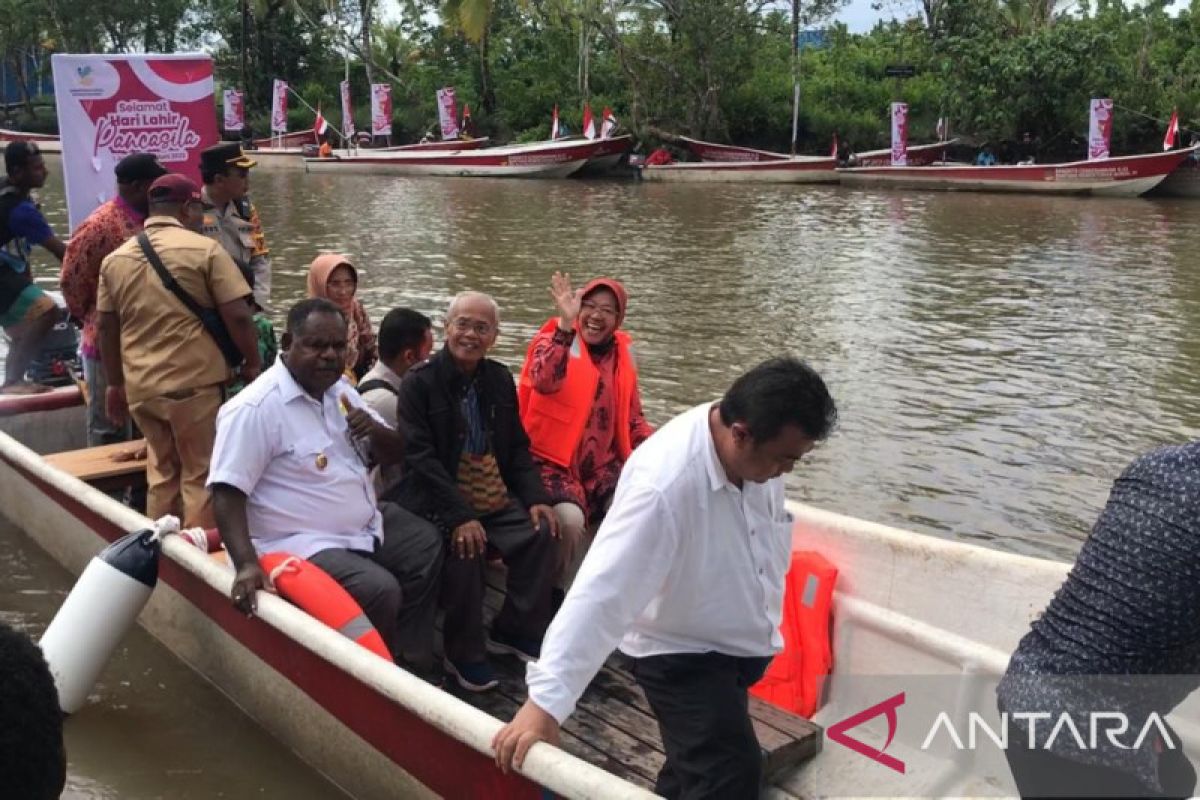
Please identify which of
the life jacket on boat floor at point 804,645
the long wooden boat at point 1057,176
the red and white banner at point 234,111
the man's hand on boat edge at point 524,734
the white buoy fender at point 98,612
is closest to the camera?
the man's hand on boat edge at point 524,734

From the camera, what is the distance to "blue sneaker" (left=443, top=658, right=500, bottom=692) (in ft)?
13.4

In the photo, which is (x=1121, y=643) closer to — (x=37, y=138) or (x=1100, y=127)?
(x=1100, y=127)

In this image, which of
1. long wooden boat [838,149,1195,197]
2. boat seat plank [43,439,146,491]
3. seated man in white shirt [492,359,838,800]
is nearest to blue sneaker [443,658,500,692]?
seated man in white shirt [492,359,838,800]

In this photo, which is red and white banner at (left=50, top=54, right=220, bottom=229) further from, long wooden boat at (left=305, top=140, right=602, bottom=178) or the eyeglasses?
long wooden boat at (left=305, top=140, right=602, bottom=178)

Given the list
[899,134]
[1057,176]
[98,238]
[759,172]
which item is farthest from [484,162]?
[98,238]

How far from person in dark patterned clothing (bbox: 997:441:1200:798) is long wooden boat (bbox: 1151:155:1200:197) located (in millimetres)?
25368

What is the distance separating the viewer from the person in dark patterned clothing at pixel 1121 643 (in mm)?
1739

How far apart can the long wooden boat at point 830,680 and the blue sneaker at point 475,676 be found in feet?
0.31

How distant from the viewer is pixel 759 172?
28.0 meters

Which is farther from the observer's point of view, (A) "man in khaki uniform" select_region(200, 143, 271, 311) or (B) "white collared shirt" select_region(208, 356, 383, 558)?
(A) "man in khaki uniform" select_region(200, 143, 271, 311)

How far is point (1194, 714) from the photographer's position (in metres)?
3.40

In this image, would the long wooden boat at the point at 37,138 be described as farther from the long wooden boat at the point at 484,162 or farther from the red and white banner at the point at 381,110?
the long wooden boat at the point at 484,162

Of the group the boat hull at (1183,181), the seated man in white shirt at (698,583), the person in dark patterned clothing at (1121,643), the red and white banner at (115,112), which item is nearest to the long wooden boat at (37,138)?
the boat hull at (1183,181)

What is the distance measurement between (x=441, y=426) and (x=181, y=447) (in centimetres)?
138
